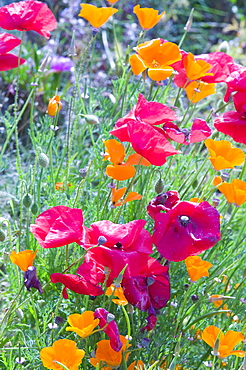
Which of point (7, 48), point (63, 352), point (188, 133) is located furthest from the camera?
point (7, 48)

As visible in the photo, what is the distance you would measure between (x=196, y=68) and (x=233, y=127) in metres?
0.18

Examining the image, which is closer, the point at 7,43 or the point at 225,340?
the point at 225,340

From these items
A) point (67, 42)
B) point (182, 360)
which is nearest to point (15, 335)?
point (182, 360)

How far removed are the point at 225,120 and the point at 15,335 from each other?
759 millimetres

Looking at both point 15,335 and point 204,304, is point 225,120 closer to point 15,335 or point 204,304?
point 204,304

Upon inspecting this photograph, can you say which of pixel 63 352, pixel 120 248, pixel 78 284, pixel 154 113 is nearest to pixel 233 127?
pixel 154 113

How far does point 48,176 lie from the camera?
1.78 m

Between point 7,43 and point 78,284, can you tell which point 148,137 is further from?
point 7,43

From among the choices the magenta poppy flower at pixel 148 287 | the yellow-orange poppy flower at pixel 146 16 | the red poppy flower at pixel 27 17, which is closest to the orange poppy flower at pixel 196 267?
the magenta poppy flower at pixel 148 287

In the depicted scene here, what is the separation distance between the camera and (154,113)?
1.26 meters

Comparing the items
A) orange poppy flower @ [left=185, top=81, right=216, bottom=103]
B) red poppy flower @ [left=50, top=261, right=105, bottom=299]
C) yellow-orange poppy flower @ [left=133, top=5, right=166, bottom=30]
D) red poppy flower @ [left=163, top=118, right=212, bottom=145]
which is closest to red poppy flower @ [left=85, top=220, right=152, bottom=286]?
red poppy flower @ [left=50, top=261, right=105, bottom=299]

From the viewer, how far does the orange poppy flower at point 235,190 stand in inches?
50.1

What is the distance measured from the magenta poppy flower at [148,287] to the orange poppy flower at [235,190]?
0.24 m

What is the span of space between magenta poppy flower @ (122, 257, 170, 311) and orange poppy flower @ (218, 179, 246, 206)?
0.78 feet
